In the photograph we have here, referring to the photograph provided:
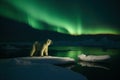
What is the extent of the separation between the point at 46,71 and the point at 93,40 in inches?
1143

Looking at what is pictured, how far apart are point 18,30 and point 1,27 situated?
361 cm

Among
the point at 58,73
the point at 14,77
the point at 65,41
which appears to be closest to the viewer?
the point at 14,77

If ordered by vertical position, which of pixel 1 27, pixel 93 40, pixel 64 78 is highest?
pixel 1 27

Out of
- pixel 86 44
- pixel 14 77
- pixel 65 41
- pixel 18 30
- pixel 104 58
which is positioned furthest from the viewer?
pixel 18 30

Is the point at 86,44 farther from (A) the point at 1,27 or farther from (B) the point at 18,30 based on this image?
(A) the point at 1,27

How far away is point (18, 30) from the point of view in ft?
144

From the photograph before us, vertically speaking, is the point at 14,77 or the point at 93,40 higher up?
the point at 93,40

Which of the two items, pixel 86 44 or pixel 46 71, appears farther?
pixel 86 44

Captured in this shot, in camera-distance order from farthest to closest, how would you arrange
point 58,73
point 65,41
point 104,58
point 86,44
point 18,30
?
1. point 18,30
2. point 65,41
3. point 86,44
4. point 104,58
5. point 58,73

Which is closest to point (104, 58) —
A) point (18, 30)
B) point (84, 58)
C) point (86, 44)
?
point (84, 58)

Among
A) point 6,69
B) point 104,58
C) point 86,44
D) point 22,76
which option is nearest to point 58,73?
point 22,76

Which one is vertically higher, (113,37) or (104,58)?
(113,37)

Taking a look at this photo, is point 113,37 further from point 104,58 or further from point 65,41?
point 104,58

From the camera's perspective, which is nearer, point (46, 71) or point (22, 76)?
point (22, 76)
